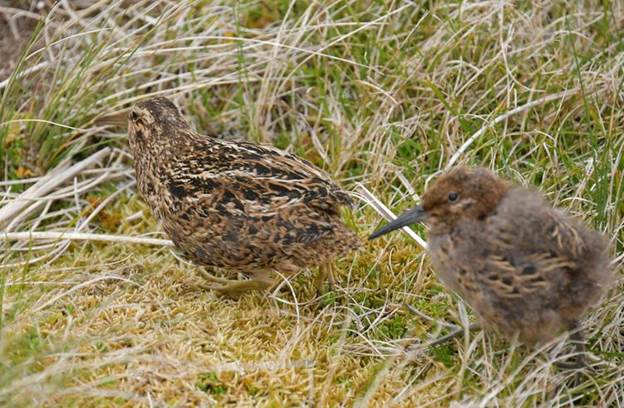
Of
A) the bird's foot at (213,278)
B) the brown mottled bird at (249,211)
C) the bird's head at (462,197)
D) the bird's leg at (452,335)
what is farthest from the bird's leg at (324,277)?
the bird's head at (462,197)

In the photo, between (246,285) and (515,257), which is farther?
(246,285)

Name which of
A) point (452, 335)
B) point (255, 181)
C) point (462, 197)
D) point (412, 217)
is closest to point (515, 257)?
point (462, 197)

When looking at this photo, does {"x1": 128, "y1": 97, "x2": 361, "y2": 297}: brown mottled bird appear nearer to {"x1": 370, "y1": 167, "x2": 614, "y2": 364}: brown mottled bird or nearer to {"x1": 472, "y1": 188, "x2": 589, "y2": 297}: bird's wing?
{"x1": 370, "y1": 167, "x2": 614, "y2": 364}: brown mottled bird

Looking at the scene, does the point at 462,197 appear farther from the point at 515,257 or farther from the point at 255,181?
the point at 255,181

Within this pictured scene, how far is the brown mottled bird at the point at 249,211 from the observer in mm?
4129

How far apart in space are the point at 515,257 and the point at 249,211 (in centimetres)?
123

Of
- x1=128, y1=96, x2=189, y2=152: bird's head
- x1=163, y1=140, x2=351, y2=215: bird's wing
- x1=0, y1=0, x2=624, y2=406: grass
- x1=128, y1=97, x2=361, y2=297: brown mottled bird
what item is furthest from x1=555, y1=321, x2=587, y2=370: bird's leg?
x1=128, y1=96, x2=189, y2=152: bird's head

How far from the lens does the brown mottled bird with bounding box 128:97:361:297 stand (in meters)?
4.13

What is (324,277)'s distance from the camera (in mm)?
4402

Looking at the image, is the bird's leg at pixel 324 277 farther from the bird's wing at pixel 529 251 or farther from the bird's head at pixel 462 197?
the bird's wing at pixel 529 251

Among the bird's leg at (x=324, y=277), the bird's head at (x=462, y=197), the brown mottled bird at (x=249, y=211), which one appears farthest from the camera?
the bird's leg at (x=324, y=277)

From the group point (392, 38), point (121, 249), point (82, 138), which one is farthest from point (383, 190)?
point (82, 138)

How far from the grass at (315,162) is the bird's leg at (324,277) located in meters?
0.05

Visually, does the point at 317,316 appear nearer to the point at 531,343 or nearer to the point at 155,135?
the point at 531,343
